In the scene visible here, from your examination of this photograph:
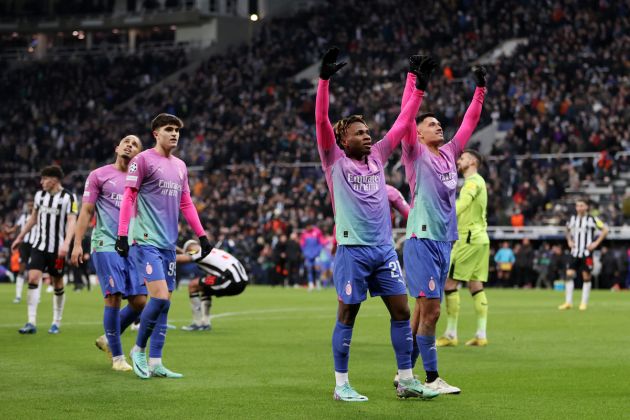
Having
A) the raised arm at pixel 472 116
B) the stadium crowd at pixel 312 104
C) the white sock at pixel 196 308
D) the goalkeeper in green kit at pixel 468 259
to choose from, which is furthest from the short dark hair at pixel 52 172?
the stadium crowd at pixel 312 104

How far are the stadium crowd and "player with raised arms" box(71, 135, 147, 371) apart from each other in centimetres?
2387

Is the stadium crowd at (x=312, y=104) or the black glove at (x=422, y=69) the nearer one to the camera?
the black glove at (x=422, y=69)

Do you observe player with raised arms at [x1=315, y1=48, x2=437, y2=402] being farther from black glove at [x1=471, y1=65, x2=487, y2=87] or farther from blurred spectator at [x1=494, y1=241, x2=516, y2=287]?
blurred spectator at [x1=494, y1=241, x2=516, y2=287]

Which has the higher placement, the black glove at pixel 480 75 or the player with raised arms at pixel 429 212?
the black glove at pixel 480 75

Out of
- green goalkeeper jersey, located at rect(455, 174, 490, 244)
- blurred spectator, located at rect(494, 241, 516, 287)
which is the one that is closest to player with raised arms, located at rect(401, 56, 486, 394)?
green goalkeeper jersey, located at rect(455, 174, 490, 244)

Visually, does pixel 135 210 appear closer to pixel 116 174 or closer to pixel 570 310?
pixel 116 174

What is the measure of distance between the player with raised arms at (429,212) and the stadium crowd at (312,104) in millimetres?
25237

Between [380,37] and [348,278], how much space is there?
46.3m

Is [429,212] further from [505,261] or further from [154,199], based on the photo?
[505,261]

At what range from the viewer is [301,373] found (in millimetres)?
11492

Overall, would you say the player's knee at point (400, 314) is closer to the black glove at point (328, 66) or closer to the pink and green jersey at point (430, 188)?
the pink and green jersey at point (430, 188)

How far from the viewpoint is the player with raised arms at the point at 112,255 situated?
1172 cm

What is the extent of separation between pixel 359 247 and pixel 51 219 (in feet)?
26.8

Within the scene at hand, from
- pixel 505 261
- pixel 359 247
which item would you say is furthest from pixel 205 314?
pixel 505 261
